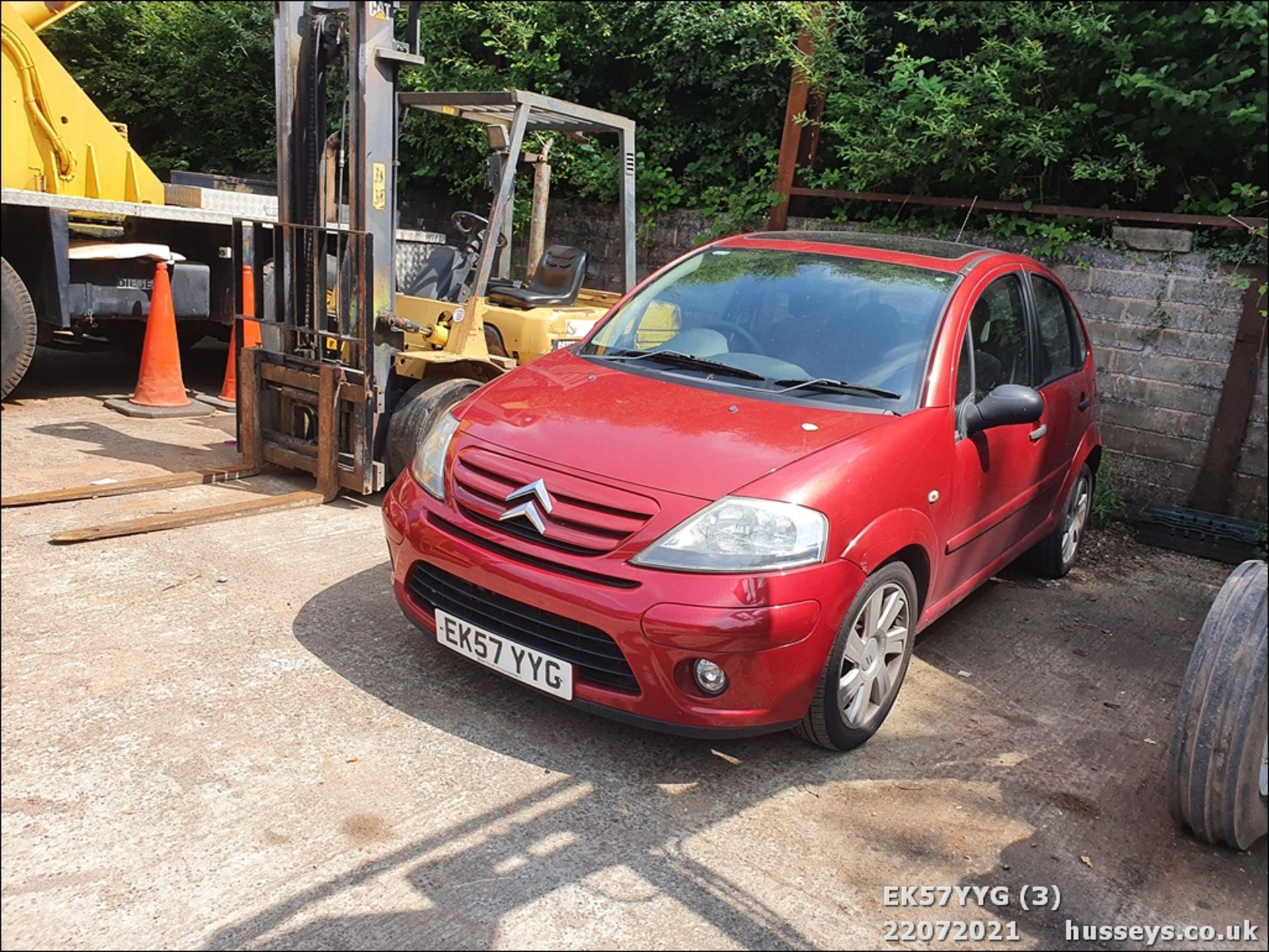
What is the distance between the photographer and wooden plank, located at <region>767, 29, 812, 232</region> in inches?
318

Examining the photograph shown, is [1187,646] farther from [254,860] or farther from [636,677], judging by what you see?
[254,860]

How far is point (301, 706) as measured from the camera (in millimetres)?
3436

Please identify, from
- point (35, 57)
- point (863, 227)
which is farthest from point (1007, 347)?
point (35, 57)

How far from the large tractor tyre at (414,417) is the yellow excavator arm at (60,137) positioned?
3020 millimetres

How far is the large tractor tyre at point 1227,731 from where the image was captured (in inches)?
117

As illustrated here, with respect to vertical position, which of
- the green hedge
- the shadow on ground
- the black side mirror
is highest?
the green hedge

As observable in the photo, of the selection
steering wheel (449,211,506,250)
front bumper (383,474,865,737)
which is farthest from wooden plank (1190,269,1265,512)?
steering wheel (449,211,506,250)

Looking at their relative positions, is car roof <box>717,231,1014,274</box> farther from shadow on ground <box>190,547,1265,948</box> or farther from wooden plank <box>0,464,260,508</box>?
wooden plank <box>0,464,260,508</box>

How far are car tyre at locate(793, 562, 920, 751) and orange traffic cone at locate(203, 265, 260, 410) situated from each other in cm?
541

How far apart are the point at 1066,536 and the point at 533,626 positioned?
3564 mm

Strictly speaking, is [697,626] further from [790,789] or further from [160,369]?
[160,369]

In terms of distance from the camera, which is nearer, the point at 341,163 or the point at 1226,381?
the point at 341,163

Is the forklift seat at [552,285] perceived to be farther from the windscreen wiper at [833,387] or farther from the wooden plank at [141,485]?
the windscreen wiper at [833,387]

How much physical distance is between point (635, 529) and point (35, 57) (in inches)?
262
